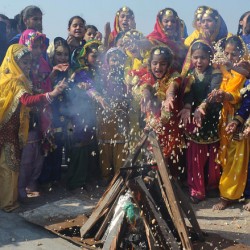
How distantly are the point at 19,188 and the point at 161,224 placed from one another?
2.63m

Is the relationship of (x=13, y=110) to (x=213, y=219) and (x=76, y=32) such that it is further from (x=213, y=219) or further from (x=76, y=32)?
(x=213, y=219)

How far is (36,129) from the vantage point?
6.11 metres

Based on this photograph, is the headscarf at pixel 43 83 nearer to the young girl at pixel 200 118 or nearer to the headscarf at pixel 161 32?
the headscarf at pixel 161 32

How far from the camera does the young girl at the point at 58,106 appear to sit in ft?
20.7

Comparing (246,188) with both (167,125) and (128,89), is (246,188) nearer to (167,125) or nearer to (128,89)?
(167,125)

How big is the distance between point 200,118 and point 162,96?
58 centimetres

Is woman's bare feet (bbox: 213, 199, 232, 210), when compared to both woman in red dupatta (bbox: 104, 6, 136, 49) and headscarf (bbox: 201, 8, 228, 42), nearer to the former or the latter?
headscarf (bbox: 201, 8, 228, 42)

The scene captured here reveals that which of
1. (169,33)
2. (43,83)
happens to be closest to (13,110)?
(43,83)

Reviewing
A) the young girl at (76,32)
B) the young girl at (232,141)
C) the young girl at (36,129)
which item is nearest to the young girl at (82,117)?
the young girl at (36,129)

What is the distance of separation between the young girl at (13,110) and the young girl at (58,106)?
2.14 ft

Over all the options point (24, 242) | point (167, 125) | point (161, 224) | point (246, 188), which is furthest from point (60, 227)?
point (246, 188)

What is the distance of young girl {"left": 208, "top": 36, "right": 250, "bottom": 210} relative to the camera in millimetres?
5422

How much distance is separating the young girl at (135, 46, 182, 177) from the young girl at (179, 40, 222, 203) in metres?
0.17

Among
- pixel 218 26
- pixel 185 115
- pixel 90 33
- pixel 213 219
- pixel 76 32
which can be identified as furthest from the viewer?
pixel 90 33
